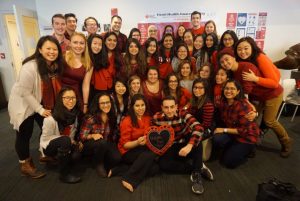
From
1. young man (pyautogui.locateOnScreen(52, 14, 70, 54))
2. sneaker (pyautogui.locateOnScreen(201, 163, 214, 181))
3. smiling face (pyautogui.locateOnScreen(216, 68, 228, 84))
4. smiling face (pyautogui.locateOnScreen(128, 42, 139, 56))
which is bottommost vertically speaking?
sneaker (pyautogui.locateOnScreen(201, 163, 214, 181))

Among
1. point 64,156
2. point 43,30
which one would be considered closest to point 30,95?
point 64,156

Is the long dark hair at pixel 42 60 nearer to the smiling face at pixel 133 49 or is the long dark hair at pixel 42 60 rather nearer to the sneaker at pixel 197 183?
the smiling face at pixel 133 49

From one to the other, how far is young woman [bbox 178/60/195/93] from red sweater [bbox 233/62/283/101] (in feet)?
1.65

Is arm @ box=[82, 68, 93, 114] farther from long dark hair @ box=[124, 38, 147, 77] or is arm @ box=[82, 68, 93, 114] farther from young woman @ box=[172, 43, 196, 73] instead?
young woman @ box=[172, 43, 196, 73]

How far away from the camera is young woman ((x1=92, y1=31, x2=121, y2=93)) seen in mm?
2369

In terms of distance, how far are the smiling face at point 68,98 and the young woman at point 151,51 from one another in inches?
40.4

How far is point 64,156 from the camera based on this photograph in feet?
6.16

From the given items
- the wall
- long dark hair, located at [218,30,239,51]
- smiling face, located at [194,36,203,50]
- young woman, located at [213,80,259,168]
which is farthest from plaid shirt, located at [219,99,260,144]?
the wall

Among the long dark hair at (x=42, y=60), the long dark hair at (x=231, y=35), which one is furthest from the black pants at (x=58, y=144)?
the long dark hair at (x=231, y=35)

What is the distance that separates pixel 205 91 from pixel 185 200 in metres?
1.12

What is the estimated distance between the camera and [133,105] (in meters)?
2.05

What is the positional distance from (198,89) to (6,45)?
14.6 feet

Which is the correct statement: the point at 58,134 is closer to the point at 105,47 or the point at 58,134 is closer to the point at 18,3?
the point at 105,47

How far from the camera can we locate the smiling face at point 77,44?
83.7 inches
